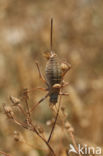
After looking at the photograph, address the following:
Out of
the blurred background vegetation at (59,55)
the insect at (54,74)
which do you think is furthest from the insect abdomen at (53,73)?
the blurred background vegetation at (59,55)

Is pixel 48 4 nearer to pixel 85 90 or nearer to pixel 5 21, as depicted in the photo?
pixel 5 21

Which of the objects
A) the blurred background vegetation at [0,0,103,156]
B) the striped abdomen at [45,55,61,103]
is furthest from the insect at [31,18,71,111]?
the blurred background vegetation at [0,0,103,156]

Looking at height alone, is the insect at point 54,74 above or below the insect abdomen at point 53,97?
above

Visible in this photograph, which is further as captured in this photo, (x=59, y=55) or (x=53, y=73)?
(x=59, y=55)

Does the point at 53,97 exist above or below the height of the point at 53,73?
below

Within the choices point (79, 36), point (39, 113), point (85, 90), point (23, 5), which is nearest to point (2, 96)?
point (39, 113)

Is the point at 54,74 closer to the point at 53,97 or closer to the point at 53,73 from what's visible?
the point at 53,73

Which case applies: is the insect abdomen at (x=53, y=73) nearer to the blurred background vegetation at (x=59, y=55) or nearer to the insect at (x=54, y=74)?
the insect at (x=54, y=74)

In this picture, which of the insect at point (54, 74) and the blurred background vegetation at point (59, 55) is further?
the blurred background vegetation at point (59, 55)

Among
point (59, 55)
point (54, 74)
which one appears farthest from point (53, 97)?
point (59, 55)
